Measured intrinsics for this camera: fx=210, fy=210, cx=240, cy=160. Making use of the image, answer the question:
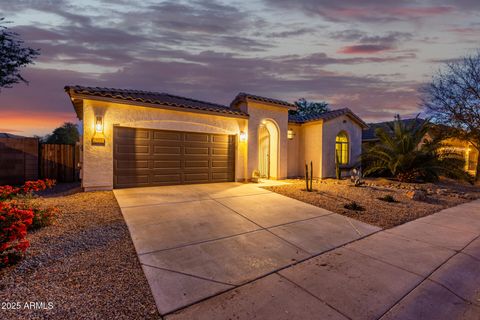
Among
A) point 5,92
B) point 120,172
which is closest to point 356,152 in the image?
point 120,172

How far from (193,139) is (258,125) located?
3483mm

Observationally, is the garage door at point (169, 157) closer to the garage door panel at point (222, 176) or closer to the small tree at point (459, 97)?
the garage door panel at point (222, 176)

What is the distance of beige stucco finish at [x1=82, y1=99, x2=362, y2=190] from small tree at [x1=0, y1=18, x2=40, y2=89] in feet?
30.2

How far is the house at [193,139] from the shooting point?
24.4ft

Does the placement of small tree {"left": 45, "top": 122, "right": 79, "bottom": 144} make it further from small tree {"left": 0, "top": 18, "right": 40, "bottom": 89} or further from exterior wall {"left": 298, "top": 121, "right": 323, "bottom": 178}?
exterior wall {"left": 298, "top": 121, "right": 323, "bottom": 178}

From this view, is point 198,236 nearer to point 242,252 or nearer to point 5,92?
point 242,252

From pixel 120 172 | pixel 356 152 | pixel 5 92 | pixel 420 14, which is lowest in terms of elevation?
pixel 120 172

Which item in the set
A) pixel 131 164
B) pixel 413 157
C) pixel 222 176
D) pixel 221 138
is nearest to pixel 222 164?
pixel 222 176

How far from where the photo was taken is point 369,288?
8.19 ft

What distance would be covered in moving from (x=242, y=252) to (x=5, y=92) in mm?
17101

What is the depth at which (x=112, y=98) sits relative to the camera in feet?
24.2

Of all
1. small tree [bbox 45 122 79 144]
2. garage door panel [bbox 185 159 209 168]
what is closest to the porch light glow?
garage door panel [bbox 185 159 209 168]

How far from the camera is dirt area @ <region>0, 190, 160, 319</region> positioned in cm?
203

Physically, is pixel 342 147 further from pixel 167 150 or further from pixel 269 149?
pixel 167 150
